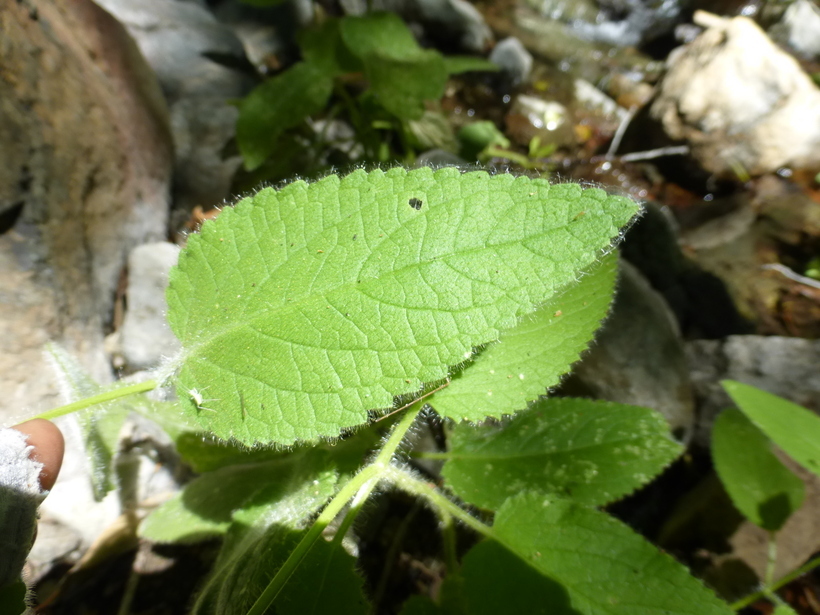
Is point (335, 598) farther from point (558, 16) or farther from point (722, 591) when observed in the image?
point (558, 16)

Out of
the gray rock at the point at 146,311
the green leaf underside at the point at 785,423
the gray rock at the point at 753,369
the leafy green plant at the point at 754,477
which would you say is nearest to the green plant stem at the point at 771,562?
the leafy green plant at the point at 754,477

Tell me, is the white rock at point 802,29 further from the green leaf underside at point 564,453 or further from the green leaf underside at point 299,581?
the green leaf underside at point 299,581

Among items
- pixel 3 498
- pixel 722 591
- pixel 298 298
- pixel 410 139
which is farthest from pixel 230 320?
pixel 410 139

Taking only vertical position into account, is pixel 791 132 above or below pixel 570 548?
above

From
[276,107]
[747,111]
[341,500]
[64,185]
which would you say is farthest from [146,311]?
[747,111]

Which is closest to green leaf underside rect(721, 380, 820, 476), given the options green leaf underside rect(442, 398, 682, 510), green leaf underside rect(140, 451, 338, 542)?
green leaf underside rect(442, 398, 682, 510)

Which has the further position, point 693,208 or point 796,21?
point 796,21

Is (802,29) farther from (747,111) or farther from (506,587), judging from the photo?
(506,587)
